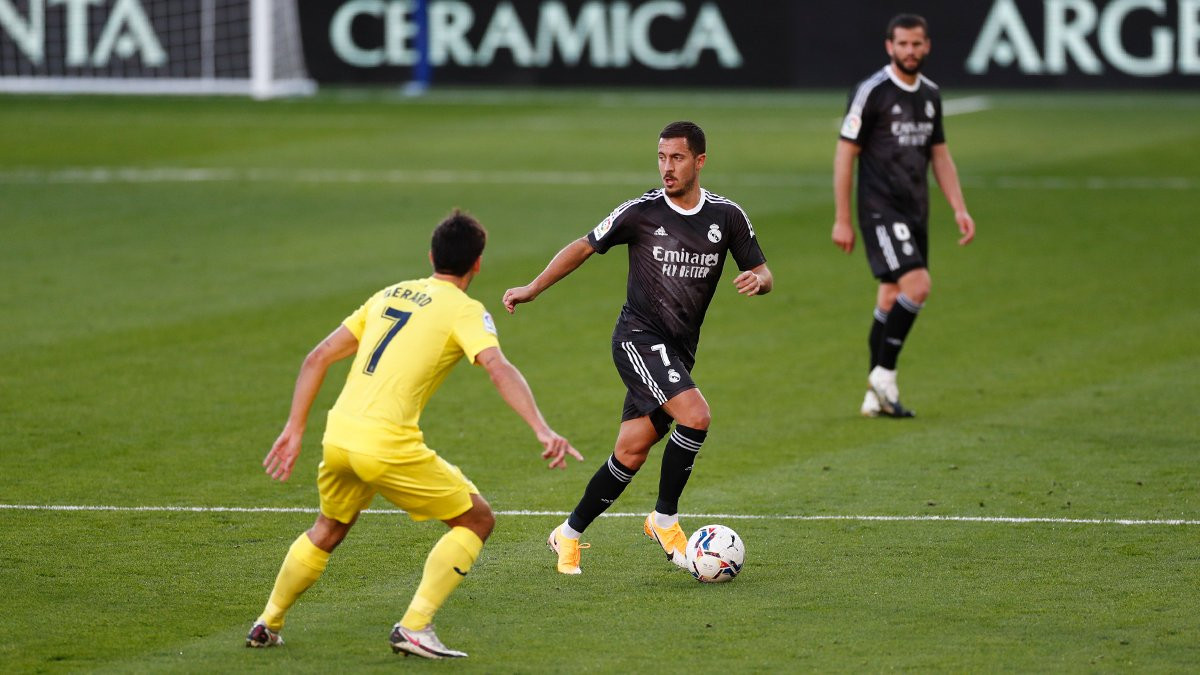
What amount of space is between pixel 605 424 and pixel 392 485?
194 inches

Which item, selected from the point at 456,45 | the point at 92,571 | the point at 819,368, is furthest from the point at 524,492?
the point at 456,45

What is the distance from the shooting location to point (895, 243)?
11.7 m

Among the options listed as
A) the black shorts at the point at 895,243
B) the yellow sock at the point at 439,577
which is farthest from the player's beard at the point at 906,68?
the yellow sock at the point at 439,577

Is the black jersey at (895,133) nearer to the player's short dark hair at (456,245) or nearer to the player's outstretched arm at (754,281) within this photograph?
the player's outstretched arm at (754,281)

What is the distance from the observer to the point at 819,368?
520 inches

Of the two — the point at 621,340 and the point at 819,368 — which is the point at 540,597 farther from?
the point at 819,368

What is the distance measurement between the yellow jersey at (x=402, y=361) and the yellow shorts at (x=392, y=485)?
0.04 meters

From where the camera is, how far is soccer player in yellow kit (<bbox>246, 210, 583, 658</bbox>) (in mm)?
6582

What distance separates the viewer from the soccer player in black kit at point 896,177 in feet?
38.2

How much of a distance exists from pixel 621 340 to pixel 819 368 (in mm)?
5198

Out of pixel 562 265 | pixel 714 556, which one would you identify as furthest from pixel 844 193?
pixel 714 556

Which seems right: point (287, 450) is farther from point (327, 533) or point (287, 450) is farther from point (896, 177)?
point (896, 177)

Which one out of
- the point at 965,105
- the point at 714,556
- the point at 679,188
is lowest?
the point at 965,105

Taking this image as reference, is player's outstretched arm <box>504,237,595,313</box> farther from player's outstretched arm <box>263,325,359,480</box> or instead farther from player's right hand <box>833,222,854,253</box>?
player's right hand <box>833,222,854,253</box>
